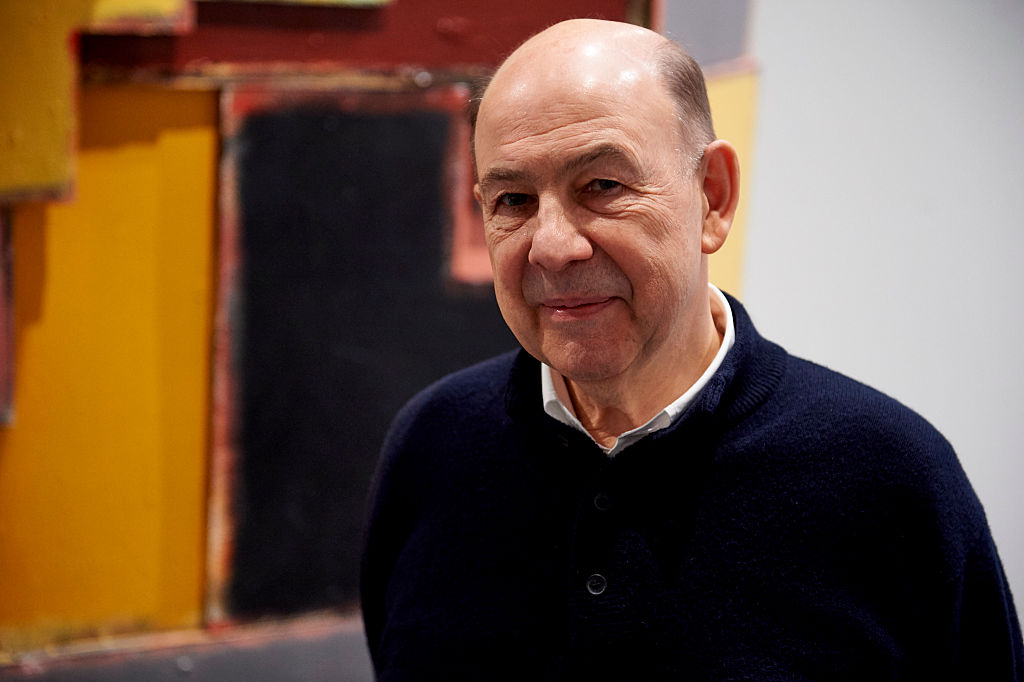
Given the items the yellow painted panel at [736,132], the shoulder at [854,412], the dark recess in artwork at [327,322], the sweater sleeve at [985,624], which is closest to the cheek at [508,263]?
the shoulder at [854,412]

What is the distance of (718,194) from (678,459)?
28cm

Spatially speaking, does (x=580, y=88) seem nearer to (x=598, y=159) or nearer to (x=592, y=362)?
(x=598, y=159)

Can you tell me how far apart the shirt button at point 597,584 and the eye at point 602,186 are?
15.3 inches

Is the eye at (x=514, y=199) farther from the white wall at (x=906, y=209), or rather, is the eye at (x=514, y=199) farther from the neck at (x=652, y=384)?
the white wall at (x=906, y=209)

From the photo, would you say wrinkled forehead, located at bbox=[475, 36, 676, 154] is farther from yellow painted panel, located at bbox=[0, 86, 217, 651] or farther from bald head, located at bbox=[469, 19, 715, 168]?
yellow painted panel, located at bbox=[0, 86, 217, 651]

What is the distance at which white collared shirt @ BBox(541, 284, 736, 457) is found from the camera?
0.97 metres

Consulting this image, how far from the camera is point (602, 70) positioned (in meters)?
0.88

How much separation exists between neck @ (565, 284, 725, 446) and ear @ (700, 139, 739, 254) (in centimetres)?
9

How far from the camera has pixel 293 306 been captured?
1.61 meters

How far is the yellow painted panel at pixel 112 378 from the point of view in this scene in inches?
58.3

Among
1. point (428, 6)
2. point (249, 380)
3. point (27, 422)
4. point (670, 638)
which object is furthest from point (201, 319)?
point (670, 638)

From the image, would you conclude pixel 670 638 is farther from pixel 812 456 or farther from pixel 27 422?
pixel 27 422

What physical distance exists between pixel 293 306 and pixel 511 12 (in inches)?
26.0

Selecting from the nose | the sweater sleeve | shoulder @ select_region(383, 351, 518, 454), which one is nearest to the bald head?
the nose
